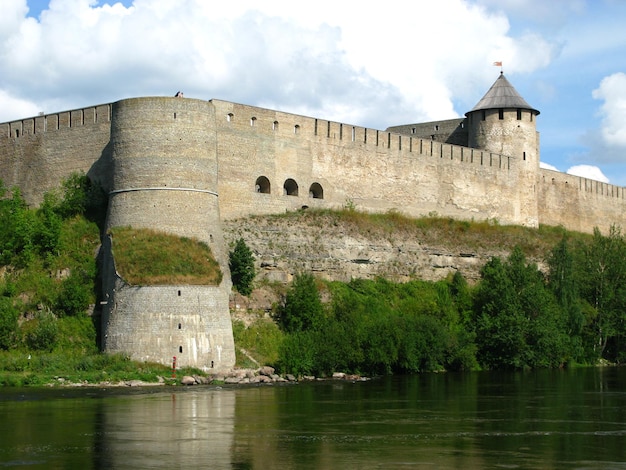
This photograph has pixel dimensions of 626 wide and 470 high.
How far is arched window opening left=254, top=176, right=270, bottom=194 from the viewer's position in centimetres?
3900

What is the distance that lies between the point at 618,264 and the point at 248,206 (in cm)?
1790

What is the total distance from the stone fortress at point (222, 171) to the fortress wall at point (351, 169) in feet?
0.17

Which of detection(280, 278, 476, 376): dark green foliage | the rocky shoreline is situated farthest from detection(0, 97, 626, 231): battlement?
the rocky shoreline

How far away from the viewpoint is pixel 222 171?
37156 mm

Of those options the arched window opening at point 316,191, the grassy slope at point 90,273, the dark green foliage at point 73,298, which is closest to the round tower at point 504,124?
the arched window opening at point 316,191

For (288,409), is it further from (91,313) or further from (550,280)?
(550,280)

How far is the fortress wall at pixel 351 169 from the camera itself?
124 ft

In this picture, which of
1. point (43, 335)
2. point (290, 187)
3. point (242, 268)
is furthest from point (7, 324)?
point (290, 187)

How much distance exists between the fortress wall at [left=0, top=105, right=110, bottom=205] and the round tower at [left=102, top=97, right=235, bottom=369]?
4.58 ft

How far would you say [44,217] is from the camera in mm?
36312

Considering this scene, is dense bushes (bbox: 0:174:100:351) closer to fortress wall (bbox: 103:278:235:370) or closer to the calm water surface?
fortress wall (bbox: 103:278:235:370)

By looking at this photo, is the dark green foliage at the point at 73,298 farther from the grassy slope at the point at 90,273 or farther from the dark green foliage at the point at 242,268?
the dark green foliage at the point at 242,268

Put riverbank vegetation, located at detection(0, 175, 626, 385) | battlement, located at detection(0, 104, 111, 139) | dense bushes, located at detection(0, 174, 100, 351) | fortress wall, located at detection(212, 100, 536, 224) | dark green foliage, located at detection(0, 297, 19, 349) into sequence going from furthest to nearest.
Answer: fortress wall, located at detection(212, 100, 536, 224) < battlement, located at detection(0, 104, 111, 139) < dense bushes, located at detection(0, 174, 100, 351) < riverbank vegetation, located at detection(0, 175, 626, 385) < dark green foliage, located at detection(0, 297, 19, 349)

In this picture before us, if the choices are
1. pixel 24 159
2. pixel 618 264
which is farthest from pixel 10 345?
pixel 618 264
